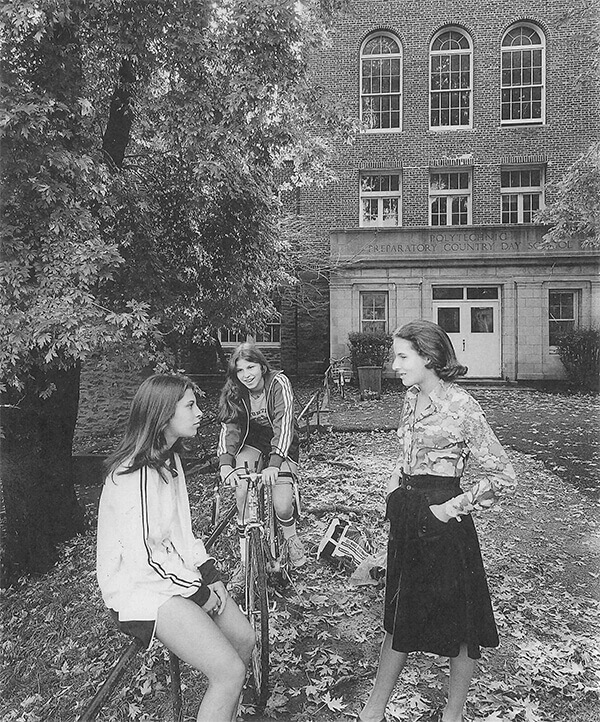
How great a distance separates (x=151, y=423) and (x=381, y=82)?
13.8 m

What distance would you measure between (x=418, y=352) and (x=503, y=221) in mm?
13395

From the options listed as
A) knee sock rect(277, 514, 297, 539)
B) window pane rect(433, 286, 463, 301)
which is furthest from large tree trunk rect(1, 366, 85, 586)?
window pane rect(433, 286, 463, 301)

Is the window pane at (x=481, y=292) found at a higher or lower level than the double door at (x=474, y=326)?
higher

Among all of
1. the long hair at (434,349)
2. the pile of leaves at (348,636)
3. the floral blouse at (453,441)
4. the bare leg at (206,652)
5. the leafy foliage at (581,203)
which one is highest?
the leafy foliage at (581,203)

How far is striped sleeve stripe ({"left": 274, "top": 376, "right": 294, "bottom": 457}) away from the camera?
3.14m

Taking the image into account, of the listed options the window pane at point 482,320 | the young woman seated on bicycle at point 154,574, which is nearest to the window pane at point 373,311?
the window pane at point 482,320

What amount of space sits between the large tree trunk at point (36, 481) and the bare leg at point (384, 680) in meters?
3.71

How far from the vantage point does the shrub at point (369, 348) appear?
9.52m

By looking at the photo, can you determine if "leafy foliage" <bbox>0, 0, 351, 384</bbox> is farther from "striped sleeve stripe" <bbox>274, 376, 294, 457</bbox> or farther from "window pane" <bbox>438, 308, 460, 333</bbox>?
"window pane" <bbox>438, 308, 460, 333</bbox>

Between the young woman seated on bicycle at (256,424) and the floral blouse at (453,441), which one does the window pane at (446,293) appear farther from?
the floral blouse at (453,441)

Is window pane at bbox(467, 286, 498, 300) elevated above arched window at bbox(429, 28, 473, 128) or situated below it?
below

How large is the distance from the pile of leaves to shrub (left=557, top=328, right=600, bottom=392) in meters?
2.37

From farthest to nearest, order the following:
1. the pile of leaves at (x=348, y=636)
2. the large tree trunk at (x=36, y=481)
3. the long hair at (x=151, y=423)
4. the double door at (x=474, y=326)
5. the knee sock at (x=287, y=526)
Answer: the double door at (x=474, y=326) < the large tree trunk at (x=36, y=481) < the knee sock at (x=287, y=526) < the pile of leaves at (x=348, y=636) < the long hair at (x=151, y=423)

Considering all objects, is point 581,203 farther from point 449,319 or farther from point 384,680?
point 384,680
